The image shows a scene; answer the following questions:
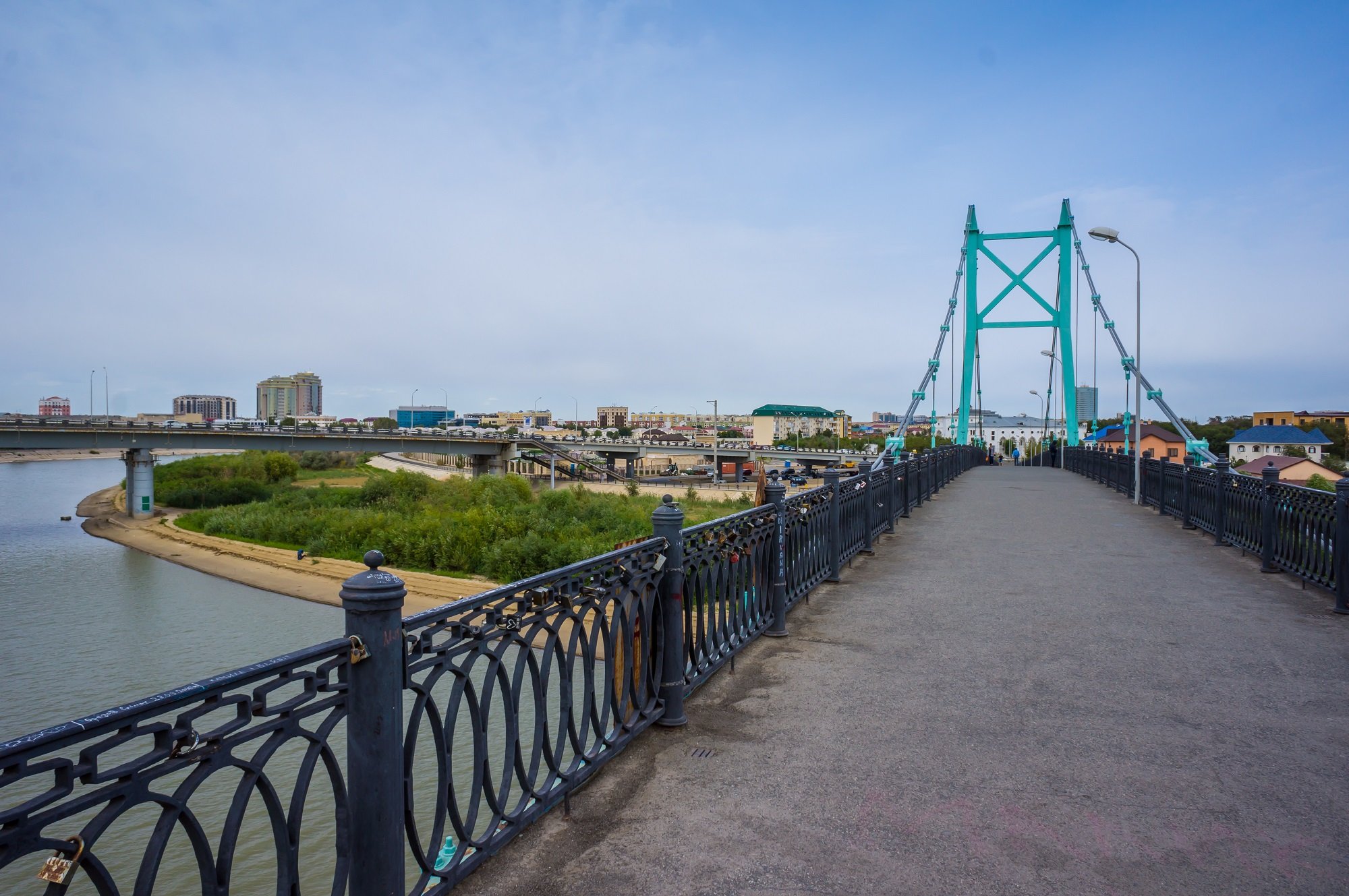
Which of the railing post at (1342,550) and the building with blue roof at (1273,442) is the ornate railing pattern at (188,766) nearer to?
the railing post at (1342,550)

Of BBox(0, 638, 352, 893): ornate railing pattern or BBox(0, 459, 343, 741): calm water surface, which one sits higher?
BBox(0, 638, 352, 893): ornate railing pattern

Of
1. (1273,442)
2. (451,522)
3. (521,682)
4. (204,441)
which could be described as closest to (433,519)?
(451,522)

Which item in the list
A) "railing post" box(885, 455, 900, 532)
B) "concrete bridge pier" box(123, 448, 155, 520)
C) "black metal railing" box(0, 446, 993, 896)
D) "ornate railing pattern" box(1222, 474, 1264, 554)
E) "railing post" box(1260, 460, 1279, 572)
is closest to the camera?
"black metal railing" box(0, 446, 993, 896)

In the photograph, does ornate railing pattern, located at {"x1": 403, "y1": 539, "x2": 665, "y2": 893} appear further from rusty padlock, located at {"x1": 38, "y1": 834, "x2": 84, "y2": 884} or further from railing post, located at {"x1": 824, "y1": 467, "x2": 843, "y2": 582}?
railing post, located at {"x1": 824, "y1": 467, "x2": 843, "y2": 582}

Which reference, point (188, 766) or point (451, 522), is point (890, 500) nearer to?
point (188, 766)

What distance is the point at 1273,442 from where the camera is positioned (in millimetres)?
62438

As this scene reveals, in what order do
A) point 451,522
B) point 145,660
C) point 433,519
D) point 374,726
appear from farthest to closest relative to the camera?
point 433,519 → point 451,522 → point 145,660 → point 374,726

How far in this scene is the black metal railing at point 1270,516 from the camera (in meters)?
6.96

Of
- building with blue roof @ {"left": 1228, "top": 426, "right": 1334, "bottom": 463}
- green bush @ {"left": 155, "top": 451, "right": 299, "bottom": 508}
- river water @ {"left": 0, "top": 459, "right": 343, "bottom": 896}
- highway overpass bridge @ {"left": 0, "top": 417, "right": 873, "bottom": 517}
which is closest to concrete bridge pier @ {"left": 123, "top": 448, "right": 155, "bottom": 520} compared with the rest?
highway overpass bridge @ {"left": 0, "top": 417, "right": 873, "bottom": 517}

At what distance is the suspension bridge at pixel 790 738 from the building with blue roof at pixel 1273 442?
65959 mm

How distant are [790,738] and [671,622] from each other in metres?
0.81

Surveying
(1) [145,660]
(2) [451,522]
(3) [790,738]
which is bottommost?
(1) [145,660]

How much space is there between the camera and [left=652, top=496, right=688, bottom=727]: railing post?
13.9 ft

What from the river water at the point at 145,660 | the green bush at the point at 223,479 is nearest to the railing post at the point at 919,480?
the river water at the point at 145,660
